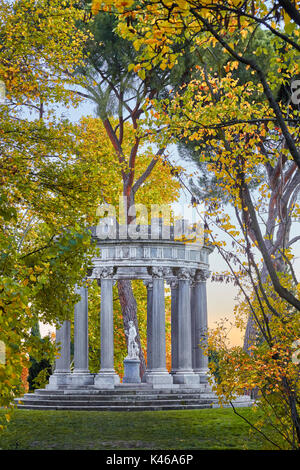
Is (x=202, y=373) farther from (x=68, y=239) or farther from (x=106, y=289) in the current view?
(x=68, y=239)

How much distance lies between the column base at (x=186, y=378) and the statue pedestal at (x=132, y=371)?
363cm

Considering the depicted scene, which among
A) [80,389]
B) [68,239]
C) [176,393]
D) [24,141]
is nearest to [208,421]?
[176,393]

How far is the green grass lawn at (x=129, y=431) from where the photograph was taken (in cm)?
1480

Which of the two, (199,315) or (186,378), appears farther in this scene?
(199,315)

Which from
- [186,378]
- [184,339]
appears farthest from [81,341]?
[186,378]

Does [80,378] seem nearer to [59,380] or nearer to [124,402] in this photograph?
[59,380]

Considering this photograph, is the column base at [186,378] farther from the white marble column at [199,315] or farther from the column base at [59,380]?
the column base at [59,380]

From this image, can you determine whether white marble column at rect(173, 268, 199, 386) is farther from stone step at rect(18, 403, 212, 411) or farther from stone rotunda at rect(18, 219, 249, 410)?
stone step at rect(18, 403, 212, 411)

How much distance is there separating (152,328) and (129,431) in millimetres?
10173

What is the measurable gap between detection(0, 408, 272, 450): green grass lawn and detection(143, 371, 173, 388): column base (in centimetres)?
367

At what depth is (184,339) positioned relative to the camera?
2773 cm

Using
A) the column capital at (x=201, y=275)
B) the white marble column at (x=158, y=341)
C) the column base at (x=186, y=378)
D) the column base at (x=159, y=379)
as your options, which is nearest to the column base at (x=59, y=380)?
the white marble column at (x=158, y=341)
